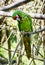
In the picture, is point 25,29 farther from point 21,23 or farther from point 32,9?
point 32,9

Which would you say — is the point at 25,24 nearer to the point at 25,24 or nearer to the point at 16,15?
the point at 25,24

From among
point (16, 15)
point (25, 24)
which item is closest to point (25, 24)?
point (25, 24)

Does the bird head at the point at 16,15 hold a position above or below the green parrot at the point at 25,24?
above

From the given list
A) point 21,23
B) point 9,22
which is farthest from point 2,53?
point 21,23

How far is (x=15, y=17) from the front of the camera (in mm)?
1131

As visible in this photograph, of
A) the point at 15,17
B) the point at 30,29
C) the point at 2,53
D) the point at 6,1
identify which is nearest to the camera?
the point at 15,17

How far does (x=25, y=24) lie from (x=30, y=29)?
0.07 meters

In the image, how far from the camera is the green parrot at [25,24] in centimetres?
118

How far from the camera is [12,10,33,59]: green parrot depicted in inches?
46.3

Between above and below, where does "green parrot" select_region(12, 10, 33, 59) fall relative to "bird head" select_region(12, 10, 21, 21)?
below

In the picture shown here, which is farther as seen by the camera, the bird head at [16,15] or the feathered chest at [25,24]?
the feathered chest at [25,24]

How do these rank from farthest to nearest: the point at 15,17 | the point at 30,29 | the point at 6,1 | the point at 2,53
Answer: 1. the point at 2,53
2. the point at 6,1
3. the point at 30,29
4. the point at 15,17

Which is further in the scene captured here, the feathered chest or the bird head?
the feathered chest

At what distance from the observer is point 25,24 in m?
1.29
